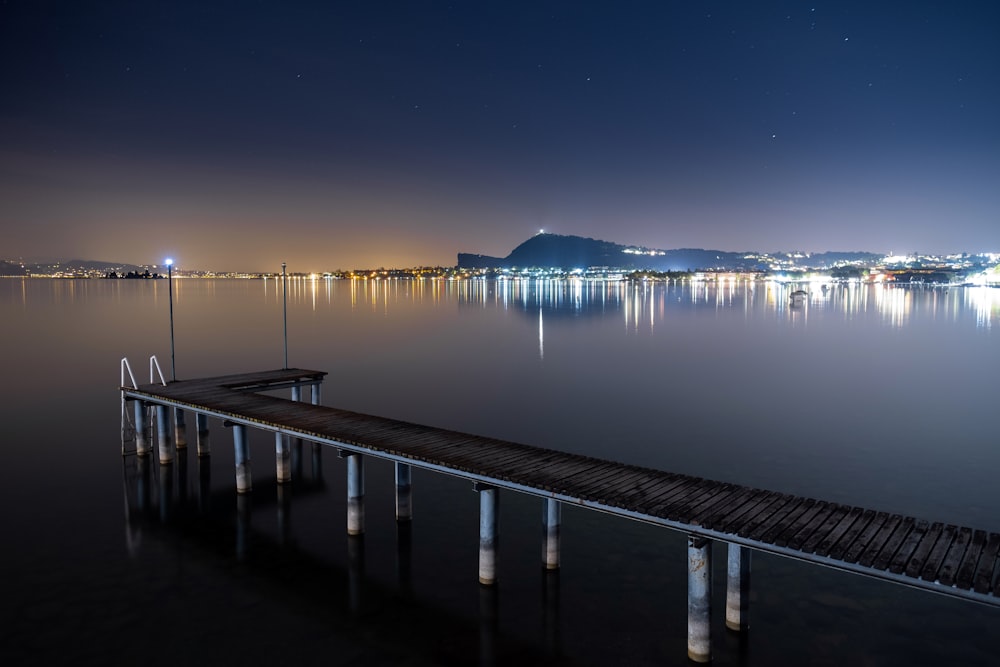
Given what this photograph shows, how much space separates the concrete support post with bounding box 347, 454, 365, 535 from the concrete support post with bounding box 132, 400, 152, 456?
9.50m

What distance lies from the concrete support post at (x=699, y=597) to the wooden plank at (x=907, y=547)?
2373mm

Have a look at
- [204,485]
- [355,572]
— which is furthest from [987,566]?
[204,485]

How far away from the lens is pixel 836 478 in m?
21.8

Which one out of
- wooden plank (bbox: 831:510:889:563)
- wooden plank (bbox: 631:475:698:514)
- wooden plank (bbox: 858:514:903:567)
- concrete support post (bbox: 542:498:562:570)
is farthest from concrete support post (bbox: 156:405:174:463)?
wooden plank (bbox: 858:514:903:567)

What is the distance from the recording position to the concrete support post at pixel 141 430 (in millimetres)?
22406

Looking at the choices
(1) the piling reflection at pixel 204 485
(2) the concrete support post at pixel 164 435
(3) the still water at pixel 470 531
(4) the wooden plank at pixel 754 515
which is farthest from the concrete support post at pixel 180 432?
(4) the wooden plank at pixel 754 515

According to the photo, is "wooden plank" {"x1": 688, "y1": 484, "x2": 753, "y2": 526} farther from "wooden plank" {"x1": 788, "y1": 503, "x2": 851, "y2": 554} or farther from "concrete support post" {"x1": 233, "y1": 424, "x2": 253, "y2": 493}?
"concrete support post" {"x1": 233, "y1": 424, "x2": 253, "y2": 493}

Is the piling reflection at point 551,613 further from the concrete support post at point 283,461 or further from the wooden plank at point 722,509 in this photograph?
the concrete support post at point 283,461

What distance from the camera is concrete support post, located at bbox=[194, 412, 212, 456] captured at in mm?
22547

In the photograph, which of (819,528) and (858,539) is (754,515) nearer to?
(819,528)

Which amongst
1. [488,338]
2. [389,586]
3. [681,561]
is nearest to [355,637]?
[389,586]

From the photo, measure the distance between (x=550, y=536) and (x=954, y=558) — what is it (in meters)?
7.10

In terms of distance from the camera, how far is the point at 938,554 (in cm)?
959

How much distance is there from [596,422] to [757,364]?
866 inches
